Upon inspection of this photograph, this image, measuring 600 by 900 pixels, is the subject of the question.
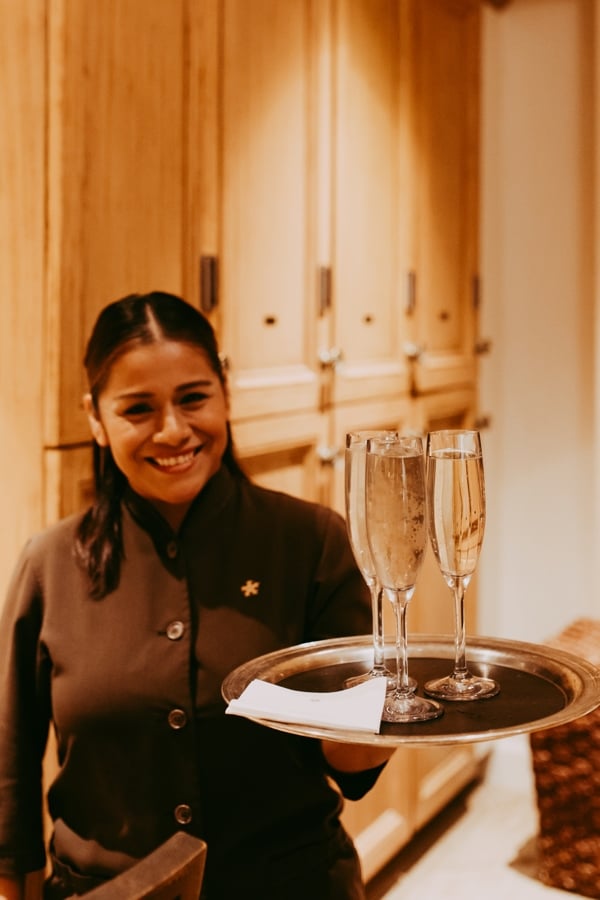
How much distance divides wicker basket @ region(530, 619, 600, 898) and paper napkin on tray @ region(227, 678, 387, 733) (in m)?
1.57

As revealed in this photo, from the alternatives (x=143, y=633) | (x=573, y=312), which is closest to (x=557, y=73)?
(x=573, y=312)

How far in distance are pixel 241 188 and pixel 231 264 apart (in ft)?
0.46

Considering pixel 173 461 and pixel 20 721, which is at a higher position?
pixel 173 461

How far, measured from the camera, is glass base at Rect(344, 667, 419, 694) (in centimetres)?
107

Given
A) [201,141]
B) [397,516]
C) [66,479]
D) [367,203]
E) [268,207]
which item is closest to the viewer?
[397,516]

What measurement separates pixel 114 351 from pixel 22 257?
0.24 meters

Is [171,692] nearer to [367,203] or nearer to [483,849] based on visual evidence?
[367,203]

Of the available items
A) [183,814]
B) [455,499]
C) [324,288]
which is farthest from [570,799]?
[455,499]

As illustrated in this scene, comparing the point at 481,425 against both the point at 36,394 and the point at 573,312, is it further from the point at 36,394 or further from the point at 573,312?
the point at 36,394

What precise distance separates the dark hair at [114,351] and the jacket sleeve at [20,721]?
9 cm

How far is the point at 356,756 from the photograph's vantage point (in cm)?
137

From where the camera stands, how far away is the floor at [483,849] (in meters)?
2.57

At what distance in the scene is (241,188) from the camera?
6.35 ft

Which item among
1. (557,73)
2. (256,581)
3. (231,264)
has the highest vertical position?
(557,73)
